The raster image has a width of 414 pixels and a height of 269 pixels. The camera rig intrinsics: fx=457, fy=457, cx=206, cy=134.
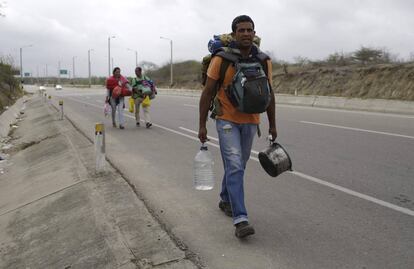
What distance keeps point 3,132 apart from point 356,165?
14113 millimetres

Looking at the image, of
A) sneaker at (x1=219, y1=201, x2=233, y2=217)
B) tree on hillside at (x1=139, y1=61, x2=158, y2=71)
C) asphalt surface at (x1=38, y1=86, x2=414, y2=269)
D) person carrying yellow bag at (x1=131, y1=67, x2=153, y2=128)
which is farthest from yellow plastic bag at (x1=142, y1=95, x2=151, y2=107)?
tree on hillside at (x1=139, y1=61, x2=158, y2=71)

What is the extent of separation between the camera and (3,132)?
679 inches

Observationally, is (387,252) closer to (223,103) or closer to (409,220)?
(409,220)

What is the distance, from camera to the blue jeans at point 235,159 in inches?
167

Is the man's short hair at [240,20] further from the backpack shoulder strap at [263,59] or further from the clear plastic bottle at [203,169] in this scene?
the clear plastic bottle at [203,169]

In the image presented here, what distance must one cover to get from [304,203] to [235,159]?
159 centimetres

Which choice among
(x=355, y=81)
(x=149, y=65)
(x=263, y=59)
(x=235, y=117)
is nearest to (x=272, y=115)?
(x=235, y=117)

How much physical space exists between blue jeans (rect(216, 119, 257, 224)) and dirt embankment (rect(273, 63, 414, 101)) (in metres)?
22.6

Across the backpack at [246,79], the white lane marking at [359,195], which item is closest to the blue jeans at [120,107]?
the white lane marking at [359,195]

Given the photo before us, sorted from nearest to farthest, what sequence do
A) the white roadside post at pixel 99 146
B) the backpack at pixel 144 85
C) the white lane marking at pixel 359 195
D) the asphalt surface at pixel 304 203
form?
the asphalt surface at pixel 304 203 < the white lane marking at pixel 359 195 < the white roadside post at pixel 99 146 < the backpack at pixel 144 85

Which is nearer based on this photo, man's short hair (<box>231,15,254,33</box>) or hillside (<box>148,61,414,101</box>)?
man's short hair (<box>231,15,254,33</box>)

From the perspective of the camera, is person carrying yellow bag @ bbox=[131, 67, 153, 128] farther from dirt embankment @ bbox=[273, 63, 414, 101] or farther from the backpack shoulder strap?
dirt embankment @ bbox=[273, 63, 414, 101]

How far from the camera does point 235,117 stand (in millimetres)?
4316

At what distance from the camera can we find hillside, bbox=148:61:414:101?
2620 cm
